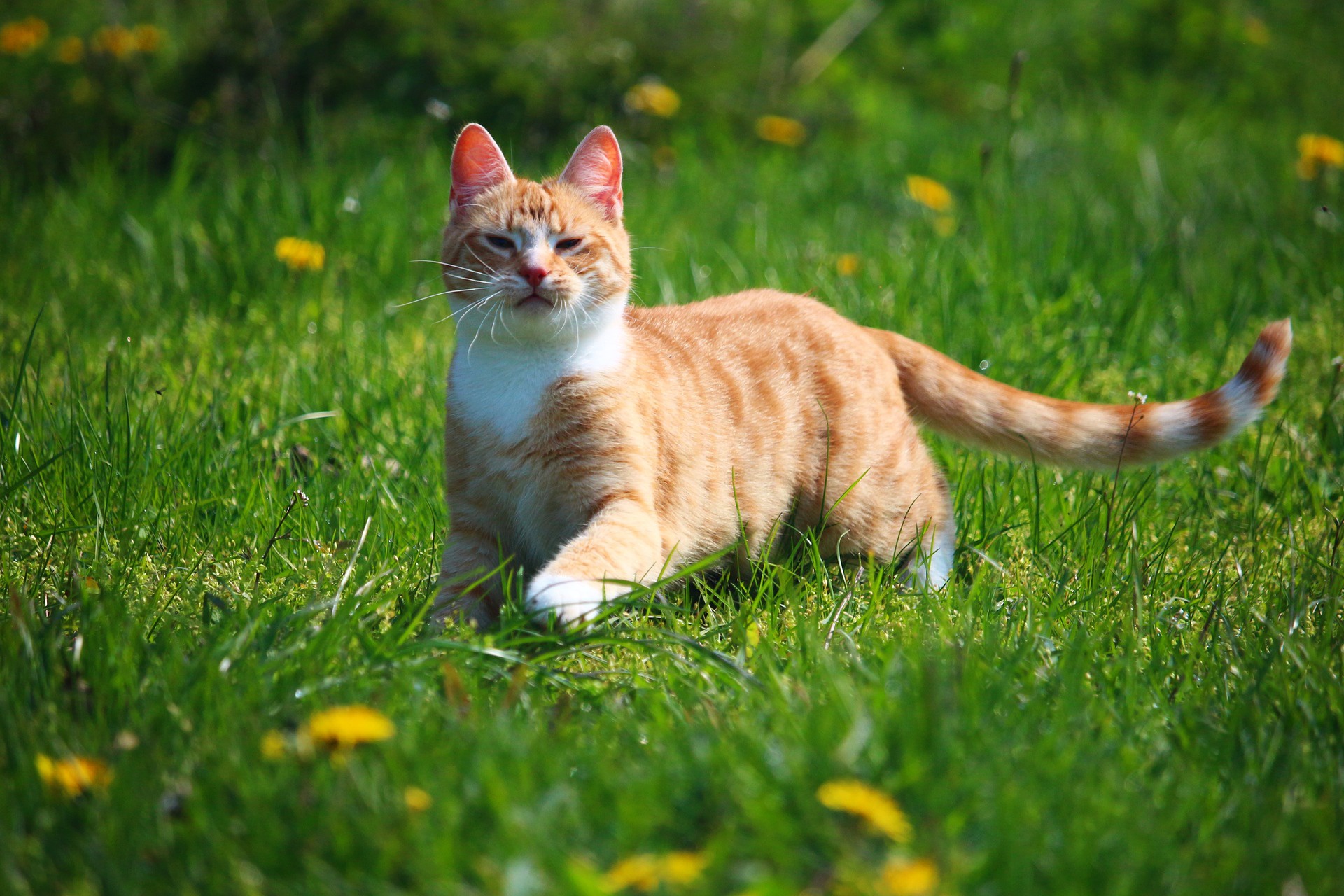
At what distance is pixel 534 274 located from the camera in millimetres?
2410

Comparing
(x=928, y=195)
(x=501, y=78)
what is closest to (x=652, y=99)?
(x=501, y=78)

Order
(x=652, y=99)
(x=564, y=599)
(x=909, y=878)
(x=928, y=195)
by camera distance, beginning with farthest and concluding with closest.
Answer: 1. (x=652, y=99)
2. (x=928, y=195)
3. (x=564, y=599)
4. (x=909, y=878)

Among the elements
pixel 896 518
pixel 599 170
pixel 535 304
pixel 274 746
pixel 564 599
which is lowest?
pixel 896 518

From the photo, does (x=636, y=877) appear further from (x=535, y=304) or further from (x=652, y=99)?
(x=652, y=99)

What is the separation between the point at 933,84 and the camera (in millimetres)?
6836

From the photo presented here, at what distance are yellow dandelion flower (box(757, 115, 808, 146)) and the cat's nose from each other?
3542 millimetres

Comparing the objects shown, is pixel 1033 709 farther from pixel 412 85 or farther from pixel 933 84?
pixel 933 84

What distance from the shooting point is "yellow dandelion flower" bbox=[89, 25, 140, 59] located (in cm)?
514

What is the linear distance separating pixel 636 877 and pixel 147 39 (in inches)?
207

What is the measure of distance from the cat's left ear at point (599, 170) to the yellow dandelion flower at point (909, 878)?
1853 millimetres

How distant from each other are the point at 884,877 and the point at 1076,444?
1694 mm

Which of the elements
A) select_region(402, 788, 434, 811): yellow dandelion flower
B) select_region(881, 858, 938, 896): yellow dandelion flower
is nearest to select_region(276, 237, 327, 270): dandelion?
select_region(402, 788, 434, 811): yellow dandelion flower

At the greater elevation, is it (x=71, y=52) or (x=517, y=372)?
(x=71, y=52)

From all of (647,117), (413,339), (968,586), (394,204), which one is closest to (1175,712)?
(968,586)
